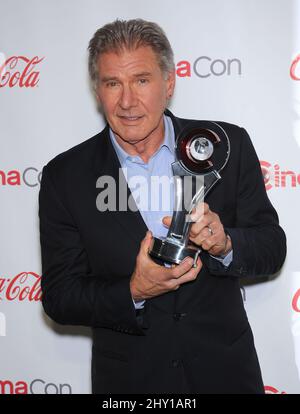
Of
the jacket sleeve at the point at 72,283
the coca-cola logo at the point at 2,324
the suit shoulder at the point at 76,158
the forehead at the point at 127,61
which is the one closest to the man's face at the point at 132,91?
the forehead at the point at 127,61

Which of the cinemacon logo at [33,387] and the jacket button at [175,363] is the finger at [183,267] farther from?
the cinemacon logo at [33,387]

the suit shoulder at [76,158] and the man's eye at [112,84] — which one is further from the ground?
the man's eye at [112,84]

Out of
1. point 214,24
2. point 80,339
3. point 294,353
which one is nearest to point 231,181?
point 214,24

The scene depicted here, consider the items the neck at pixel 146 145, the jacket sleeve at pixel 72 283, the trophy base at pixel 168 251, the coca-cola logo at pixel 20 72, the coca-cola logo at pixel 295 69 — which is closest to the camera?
the trophy base at pixel 168 251

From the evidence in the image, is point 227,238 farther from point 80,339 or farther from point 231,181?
point 80,339

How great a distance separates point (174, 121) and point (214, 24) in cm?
46

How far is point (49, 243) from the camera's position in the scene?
1.31 metres

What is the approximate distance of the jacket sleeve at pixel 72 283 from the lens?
120 centimetres

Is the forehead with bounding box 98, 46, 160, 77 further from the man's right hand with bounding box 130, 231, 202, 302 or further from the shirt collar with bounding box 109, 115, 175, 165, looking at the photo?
the man's right hand with bounding box 130, 231, 202, 302

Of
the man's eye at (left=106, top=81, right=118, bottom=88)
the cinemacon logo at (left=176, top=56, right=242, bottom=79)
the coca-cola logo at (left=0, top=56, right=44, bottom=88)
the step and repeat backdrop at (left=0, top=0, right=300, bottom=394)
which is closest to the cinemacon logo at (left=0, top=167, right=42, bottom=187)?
the step and repeat backdrop at (left=0, top=0, right=300, bottom=394)

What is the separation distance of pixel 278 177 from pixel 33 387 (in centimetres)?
103

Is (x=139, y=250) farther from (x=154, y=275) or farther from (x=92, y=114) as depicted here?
(x=92, y=114)

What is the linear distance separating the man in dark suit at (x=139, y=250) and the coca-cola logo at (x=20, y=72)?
53 cm
